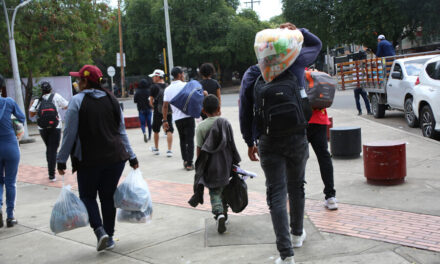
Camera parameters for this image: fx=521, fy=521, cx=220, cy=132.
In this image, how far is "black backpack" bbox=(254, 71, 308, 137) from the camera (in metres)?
3.88

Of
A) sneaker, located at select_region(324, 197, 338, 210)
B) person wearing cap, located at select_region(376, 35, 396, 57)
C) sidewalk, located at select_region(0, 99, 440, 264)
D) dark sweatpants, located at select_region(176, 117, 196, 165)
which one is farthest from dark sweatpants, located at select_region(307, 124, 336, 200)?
person wearing cap, located at select_region(376, 35, 396, 57)

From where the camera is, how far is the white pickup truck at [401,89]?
41.3 ft

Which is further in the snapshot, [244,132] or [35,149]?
[35,149]

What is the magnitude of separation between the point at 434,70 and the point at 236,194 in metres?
7.34

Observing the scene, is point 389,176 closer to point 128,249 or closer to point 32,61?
point 128,249

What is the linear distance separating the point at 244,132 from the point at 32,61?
2069 centimetres

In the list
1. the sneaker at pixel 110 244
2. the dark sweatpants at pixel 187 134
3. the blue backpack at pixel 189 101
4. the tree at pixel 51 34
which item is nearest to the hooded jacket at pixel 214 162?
the sneaker at pixel 110 244

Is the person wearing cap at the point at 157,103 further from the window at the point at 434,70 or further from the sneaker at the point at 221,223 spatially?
the sneaker at the point at 221,223

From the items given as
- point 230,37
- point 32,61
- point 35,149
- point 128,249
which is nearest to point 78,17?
point 32,61

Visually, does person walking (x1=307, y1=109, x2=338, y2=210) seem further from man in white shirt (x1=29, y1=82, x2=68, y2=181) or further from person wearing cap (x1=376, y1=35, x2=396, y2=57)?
person wearing cap (x1=376, y1=35, x2=396, y2=57)

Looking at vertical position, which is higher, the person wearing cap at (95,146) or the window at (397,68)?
the window at (397,68)

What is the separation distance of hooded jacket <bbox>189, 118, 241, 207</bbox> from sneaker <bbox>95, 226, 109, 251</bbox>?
926mm

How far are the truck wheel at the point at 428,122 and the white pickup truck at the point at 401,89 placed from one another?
1.44m

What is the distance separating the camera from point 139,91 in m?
13.4
